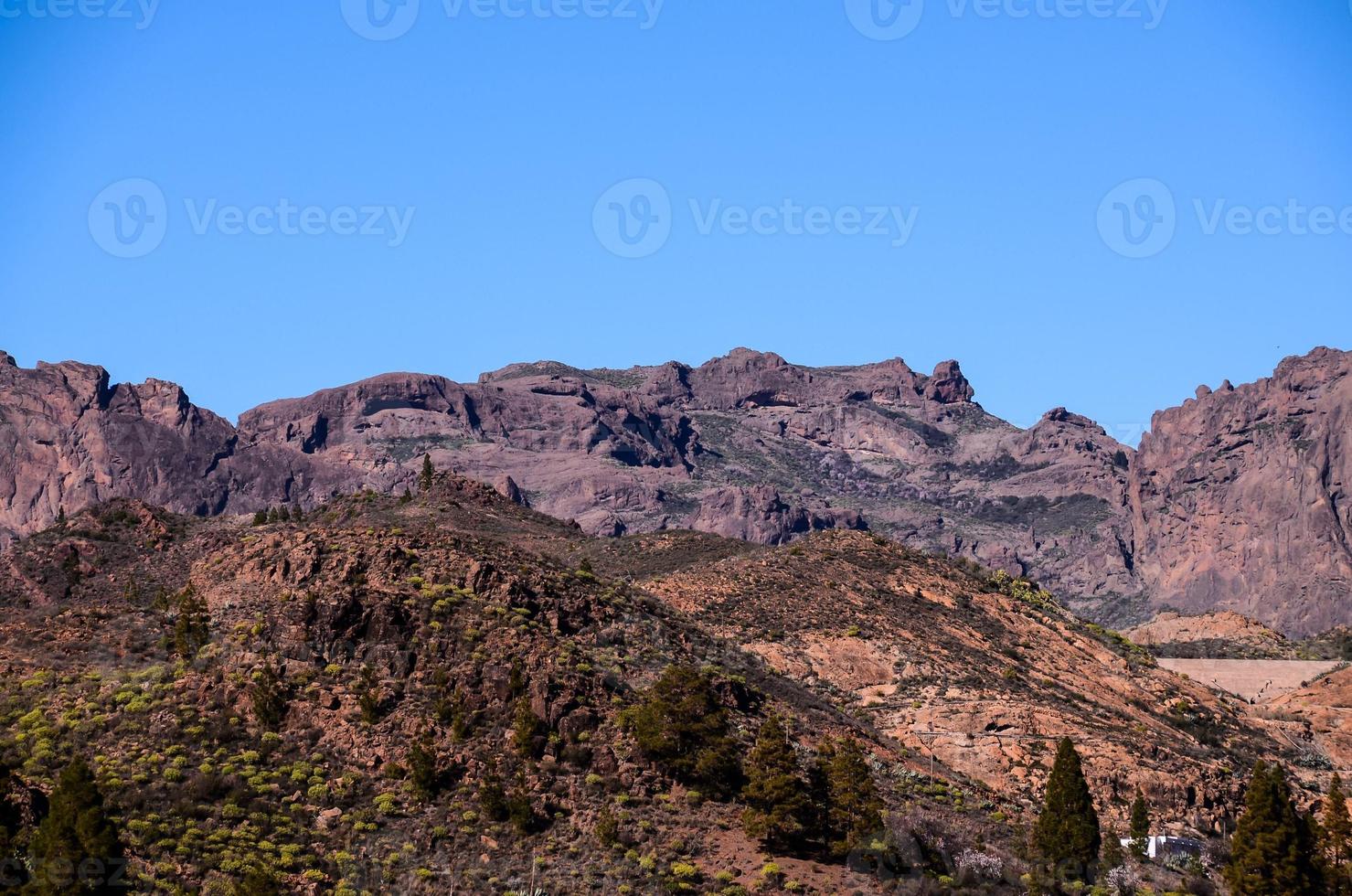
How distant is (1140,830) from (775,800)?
1767cm

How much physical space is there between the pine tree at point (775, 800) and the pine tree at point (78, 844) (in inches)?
859

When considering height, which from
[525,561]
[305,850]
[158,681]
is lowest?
[305,850]

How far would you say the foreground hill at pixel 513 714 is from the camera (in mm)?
63938

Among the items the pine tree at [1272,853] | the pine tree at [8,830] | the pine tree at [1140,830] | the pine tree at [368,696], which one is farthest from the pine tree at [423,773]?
the pine tree at [1272,853]

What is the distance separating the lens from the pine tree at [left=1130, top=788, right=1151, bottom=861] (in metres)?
74.8

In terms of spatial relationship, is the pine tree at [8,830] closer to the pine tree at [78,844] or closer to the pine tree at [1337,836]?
the pine tree at [78,844]

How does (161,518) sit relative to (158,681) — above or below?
above

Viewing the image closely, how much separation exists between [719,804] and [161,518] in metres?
65.9

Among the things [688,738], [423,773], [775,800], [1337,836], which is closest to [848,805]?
[775,800]

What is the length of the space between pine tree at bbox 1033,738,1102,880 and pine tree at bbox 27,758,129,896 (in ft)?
110

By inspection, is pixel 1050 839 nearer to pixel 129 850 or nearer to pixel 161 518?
pixel 129 850

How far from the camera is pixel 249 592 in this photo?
7969 centimetres

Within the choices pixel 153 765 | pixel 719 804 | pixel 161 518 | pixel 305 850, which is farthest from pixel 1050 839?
pixel 161 518

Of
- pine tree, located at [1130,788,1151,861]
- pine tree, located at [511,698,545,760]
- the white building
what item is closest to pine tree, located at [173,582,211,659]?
pine tree, located at [511,698,545,760]
